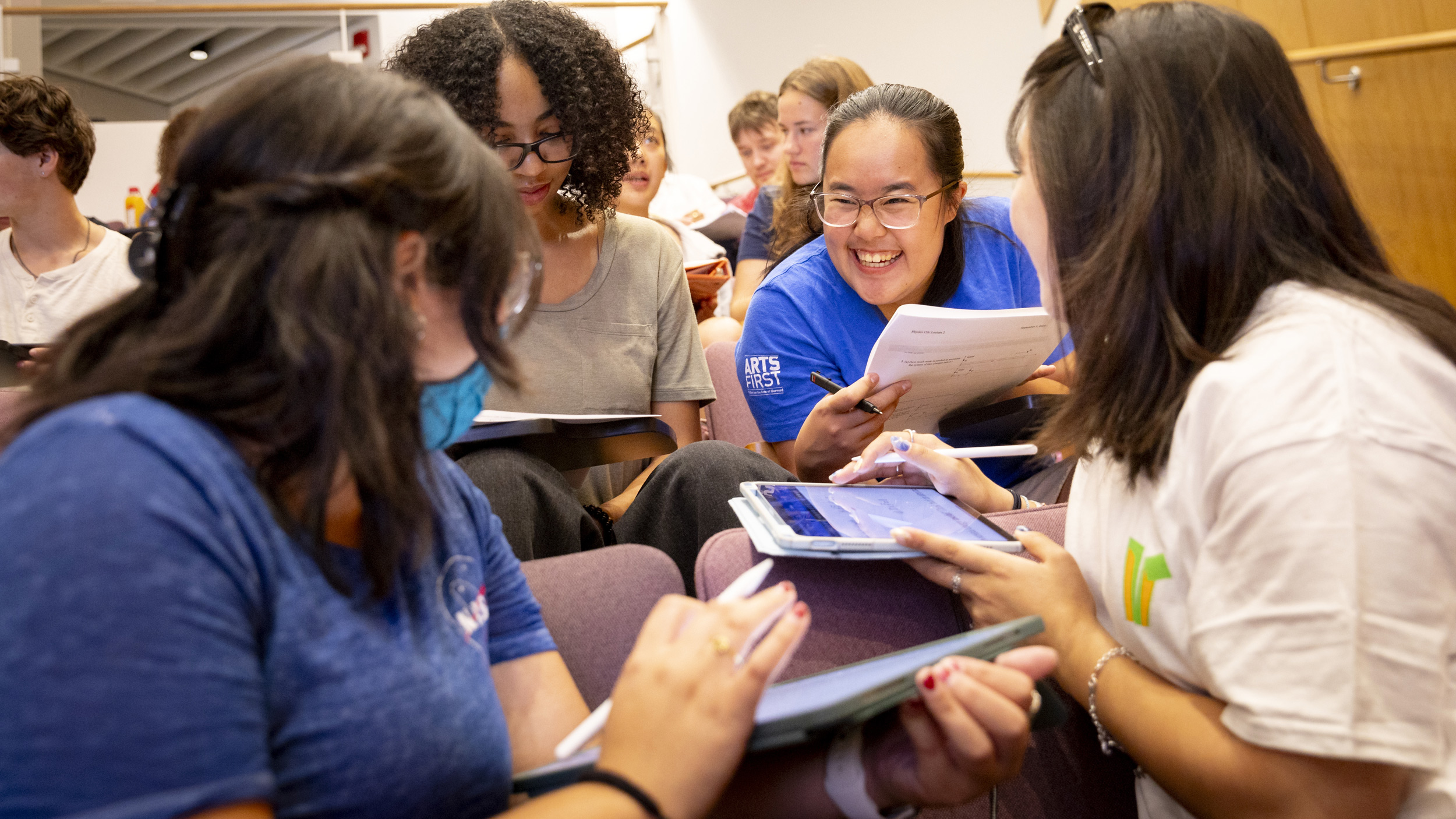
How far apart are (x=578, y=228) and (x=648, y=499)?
732 mm

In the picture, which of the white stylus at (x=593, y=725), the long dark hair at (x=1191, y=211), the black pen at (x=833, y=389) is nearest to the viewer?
the white stylus at (x=593, y=725)

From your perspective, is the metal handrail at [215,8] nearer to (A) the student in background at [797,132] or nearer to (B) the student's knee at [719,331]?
(A) the student in background at [797,132]

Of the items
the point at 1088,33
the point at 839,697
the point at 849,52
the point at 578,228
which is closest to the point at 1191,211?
the point at 1088,33

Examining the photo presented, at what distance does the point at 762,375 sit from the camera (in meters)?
1.73

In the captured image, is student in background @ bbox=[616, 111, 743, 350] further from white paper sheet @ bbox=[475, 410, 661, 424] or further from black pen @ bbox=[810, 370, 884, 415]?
white paper sheet @ bbox=[475, 410, 661, 424]

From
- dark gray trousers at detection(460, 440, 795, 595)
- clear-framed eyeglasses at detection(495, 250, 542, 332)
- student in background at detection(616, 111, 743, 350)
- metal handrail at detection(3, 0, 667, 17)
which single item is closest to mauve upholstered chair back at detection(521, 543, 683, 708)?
dark gray trousers at detection(460, 440, 795, 595)

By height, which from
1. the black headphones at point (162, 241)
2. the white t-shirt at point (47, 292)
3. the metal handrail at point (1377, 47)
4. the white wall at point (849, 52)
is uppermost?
the white wall at point (849, 52)

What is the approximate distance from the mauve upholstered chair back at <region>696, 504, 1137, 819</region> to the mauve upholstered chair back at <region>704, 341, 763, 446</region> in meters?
1.13

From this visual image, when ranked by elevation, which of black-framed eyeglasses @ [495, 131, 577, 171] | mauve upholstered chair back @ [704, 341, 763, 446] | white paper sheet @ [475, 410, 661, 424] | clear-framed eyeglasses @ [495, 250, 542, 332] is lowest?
mauve upholstered chair back @ [704, 341, 763, 446]

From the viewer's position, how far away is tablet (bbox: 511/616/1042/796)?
0.65m

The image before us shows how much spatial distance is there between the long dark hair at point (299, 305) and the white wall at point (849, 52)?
3.74 meters

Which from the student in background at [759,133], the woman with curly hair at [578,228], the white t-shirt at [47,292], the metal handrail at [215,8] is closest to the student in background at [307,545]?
the woman with curly hair at [578,228]

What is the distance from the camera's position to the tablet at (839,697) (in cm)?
65

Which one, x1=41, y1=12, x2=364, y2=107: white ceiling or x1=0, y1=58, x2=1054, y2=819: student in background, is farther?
x1=41, y1=12, x2=364, y2=107: white ceiling
